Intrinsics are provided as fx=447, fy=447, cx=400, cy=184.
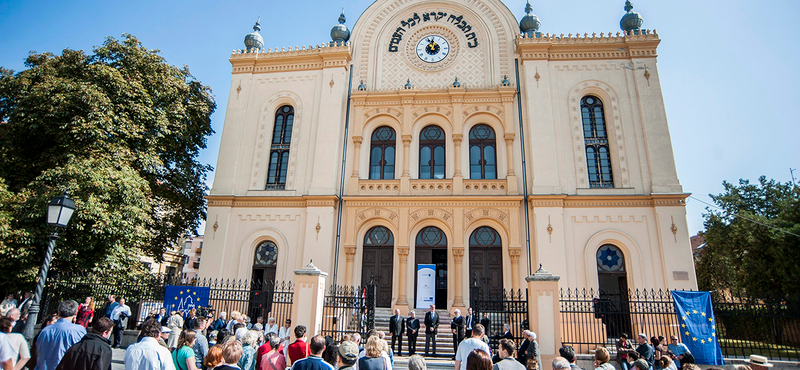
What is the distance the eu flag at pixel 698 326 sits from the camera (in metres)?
A: 11.9

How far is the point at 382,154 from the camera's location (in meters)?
20.3

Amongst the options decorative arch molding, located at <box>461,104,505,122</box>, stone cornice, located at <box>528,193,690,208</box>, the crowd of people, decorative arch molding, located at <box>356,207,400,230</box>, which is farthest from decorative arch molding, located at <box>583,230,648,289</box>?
the crowd of people

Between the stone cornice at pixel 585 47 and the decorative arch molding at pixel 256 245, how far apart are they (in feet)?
44.0

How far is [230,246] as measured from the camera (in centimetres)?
1909

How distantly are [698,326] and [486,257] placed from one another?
24.9ft

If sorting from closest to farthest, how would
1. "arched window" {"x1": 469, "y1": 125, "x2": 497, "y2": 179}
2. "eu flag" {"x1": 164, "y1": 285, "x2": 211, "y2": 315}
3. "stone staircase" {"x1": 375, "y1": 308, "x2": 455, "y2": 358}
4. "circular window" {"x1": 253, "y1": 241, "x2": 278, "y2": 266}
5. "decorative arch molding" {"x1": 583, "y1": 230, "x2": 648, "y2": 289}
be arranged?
1. "stone staircase" {"x1": 375, "y1": 308, "x2": 455, "y2": 358}
2. "eu flag" {"x1": 164, "y1": 285, "x2": 211, "y2": 315}
3. "decorative arch molding" {"x1": 583, "y1": 230, "x2": 648, "y2": 289}
4. "circular window" {"x1": 253, "y1": 241, "x2": 278, "y2": 266}
5. "arched window" {"x1": 469, "y1": 125, "x2": 497, "y2": 179}

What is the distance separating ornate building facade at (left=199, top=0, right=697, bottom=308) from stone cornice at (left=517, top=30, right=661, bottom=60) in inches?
2.0

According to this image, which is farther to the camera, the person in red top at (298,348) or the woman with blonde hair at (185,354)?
the person in red top at (298,348)

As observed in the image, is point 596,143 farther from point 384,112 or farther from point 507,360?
point 507,360

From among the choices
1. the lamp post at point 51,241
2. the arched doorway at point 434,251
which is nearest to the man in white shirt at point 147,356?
the lamp post at point 51,241

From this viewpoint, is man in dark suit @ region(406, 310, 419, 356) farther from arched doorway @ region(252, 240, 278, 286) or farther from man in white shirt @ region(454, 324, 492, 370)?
arched doorway @ region(252, 240, 278, 286)

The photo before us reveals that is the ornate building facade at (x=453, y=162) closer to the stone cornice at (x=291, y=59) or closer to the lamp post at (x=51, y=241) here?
the stone cornice at (x=291, y=59)

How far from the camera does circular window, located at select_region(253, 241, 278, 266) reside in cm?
1900

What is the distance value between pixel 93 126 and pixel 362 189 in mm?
9973
